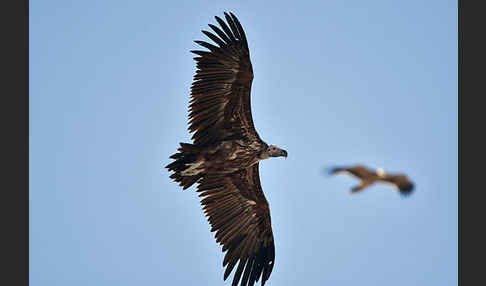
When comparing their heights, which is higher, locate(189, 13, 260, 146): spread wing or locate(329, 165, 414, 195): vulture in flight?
locate(189, 13, 260, 146): spread wing

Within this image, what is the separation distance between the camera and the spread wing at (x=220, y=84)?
A: 13406 mm

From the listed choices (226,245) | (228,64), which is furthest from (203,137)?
(226,245)

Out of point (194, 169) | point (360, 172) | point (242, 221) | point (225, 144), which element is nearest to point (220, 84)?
point (225, 144)

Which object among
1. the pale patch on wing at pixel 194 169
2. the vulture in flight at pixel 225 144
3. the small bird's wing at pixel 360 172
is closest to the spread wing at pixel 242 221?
the vulture in flight at pixel 225 144

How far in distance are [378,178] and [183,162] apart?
485cm

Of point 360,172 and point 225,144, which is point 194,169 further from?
point 360,172

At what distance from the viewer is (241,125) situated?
1387cm

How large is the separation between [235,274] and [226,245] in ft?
2.24

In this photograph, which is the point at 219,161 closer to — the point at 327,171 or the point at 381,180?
the point at 381,180

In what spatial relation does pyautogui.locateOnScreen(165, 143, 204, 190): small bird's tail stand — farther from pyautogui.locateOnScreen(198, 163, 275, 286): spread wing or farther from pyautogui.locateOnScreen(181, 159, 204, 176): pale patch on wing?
pyautogui.locateOnScreen(198, 163, 275, 286): spread wing

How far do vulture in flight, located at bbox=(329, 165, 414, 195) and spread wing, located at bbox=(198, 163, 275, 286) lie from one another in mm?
5459

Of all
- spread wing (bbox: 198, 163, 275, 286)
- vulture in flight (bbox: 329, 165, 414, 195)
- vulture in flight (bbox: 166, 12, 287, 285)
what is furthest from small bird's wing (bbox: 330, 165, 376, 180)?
spread wing (bbox: 198, 163, 275, 286)

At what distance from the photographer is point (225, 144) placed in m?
13.8

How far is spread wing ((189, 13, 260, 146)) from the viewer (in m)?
13.4
